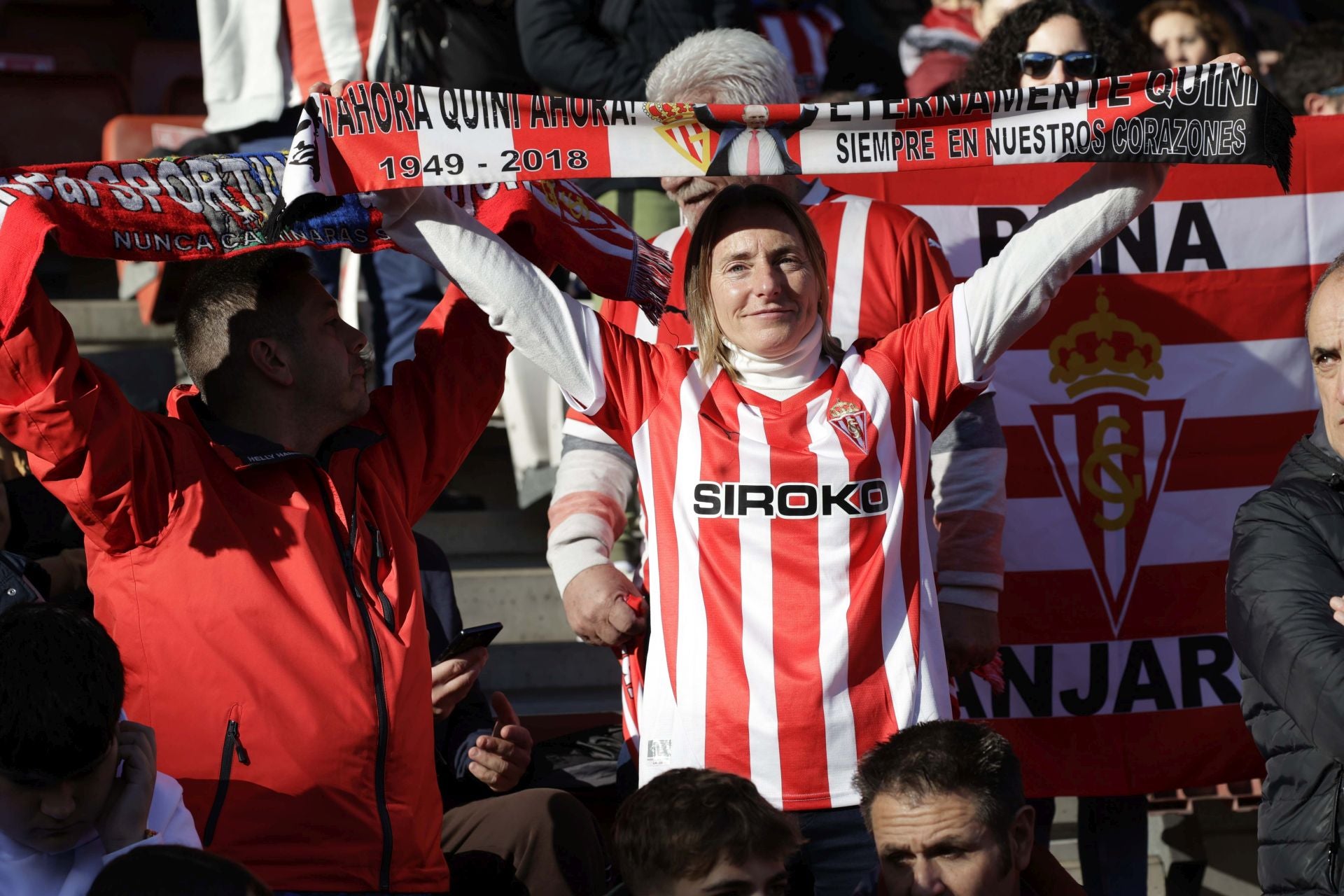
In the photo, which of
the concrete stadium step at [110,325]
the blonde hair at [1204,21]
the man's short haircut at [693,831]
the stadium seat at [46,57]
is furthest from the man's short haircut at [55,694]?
the stadium seat at [46,57]

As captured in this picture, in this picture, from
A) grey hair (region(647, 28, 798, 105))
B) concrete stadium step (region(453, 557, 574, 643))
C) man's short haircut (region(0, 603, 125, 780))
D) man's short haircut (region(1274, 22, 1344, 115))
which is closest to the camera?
man's short haircut (region(0, 603, 125, 780))

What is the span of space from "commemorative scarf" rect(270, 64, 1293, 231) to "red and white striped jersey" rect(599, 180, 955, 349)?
484 mm

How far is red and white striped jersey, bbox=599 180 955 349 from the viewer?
3301 millimetres

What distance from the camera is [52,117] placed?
719cm

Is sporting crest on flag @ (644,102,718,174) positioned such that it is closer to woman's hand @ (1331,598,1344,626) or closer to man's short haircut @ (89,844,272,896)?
woman's hand @ (1331,598,1344,626)

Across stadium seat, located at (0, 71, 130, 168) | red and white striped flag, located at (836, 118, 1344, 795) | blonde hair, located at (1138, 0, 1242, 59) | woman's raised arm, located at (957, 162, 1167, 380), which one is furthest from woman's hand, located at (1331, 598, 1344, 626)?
stadium seat, located at (0, 71, 130, 168)

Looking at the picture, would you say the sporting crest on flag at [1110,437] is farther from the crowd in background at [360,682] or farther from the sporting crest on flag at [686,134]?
the sporting crest on flag at [686,134]

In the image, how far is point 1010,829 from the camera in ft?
8.46

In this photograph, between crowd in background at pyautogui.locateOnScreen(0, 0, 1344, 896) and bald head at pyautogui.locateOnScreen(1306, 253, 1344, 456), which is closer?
crowd in background at pyautogui.locateOnScreen(0, 0, 1344, 896)

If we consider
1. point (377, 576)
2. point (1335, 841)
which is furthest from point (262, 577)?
point (1335, 841)

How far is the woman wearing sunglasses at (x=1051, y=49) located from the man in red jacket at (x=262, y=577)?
227cm

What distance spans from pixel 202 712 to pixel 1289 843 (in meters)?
1.85

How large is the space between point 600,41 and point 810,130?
2505 mm

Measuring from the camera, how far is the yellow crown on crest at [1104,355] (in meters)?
4.19
